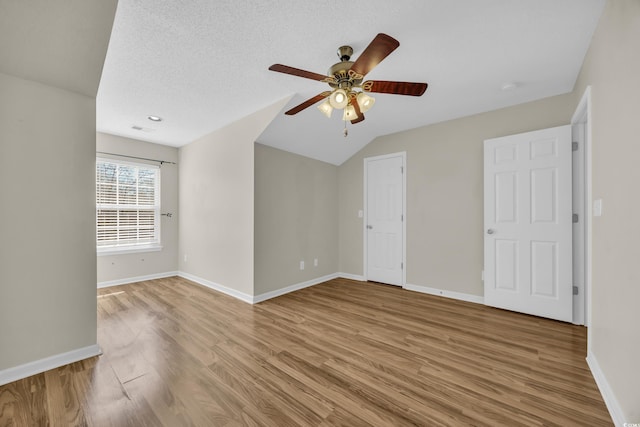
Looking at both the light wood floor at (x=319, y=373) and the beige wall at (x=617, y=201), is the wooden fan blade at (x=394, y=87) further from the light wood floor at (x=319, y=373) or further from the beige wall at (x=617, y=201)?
the light wood floor at (x=319, y=373)

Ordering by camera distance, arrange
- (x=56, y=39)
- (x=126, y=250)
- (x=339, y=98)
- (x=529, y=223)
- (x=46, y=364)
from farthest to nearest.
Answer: (x=126, y=250) → (x=529, y=223) → (x=46, y=364) → (x=339, y=98) → (x=56, y=39)

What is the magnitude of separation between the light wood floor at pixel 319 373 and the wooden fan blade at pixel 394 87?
207 cm

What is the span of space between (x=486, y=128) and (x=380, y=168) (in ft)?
5.15

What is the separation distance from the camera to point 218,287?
3.84m

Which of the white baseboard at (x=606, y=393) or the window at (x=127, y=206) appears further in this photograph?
the window at (x=127, y=206)

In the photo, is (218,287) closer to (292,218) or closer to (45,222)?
(292,218)

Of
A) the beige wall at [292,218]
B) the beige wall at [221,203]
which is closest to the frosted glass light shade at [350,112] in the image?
the beige wall at [221,203]

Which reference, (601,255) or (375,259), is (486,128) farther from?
A: (375,259)

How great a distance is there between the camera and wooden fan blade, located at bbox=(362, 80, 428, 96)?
69.8 inches

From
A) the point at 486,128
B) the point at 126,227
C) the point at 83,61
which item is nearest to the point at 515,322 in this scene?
the point at 486,128

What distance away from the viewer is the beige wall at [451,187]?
10.2 feet

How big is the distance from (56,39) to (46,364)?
2346 mm

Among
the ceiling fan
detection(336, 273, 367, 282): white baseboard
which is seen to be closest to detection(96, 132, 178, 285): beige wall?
detection(336, 273, 367, 282): white baseboard

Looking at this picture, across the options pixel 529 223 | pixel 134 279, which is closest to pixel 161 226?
pixel 134 279
